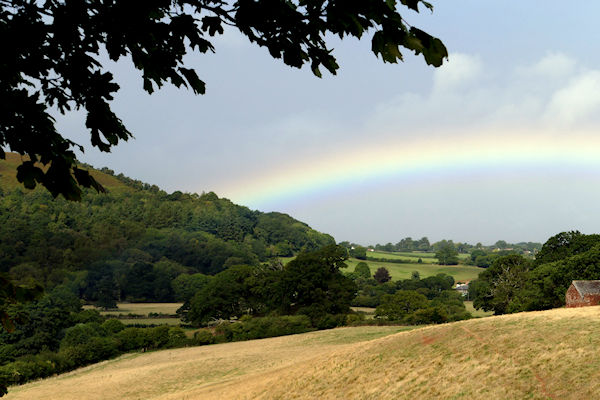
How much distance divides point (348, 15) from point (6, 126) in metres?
3.96

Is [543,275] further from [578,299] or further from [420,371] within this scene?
[420,371]

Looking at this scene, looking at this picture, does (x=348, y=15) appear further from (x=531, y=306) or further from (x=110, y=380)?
(x=531, y=306)

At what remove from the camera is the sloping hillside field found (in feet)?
73.7

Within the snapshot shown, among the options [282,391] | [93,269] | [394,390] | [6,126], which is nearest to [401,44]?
[6,126]

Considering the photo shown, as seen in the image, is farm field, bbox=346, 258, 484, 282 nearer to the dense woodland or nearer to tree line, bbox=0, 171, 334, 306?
the dense woodland

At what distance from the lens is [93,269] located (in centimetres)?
15062

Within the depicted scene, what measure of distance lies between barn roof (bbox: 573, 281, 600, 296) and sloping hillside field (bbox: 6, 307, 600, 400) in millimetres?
18350

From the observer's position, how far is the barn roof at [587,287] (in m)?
52.4

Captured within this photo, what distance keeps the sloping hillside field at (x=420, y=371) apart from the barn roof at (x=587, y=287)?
1835 cm

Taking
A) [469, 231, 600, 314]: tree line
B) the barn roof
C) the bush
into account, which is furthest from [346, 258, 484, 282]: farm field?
the barn roof

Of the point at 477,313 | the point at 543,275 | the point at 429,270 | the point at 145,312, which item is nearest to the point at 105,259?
the point at 145,312

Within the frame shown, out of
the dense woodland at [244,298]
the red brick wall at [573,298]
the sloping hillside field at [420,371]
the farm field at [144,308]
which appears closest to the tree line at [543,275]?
the dense woodland at [244,298]

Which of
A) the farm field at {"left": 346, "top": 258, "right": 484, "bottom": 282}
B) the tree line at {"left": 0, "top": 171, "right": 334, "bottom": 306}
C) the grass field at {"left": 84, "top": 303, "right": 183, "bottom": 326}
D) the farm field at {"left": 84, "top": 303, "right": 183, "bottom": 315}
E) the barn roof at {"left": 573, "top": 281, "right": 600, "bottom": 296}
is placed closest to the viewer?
the barn roof at {"left": 573, "top": 281, "right": 600, "bottom": 296}

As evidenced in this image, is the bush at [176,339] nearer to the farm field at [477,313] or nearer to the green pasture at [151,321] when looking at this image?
the green pasture at [151,321]
